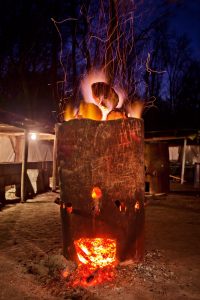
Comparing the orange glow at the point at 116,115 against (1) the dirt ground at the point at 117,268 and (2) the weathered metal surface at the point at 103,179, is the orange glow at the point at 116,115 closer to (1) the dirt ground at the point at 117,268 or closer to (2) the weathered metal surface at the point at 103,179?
(2) the weathered metal surface at the point at 103,179

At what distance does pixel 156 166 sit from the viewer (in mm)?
14531

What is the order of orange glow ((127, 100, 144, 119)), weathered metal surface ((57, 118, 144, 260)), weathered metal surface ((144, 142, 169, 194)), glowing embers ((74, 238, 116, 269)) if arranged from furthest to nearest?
weathered metal surface ((144, 142, 169, 194)), orange glow ((127, 100, 144, 119)), glowing embers ((74, 238, 116, 269)), weathered metal surface ((57, 118, 144, 260))

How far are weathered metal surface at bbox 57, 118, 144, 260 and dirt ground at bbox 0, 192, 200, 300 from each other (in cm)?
57

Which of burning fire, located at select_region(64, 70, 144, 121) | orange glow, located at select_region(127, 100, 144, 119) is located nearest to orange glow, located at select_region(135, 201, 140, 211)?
burning fire, located at select_region(64, 70, 144, 121)

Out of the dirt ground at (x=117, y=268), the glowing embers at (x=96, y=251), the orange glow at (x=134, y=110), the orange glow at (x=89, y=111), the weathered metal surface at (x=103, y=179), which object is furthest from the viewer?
the orange glow at (x=134, y=110)

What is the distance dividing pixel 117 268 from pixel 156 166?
32.6 feet

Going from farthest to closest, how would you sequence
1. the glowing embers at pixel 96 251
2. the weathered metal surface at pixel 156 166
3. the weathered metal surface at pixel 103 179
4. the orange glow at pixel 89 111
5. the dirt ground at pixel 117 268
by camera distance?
1. the weathered metal surface at pixel 156 166
2. the orange glow at pixel 89 111
3. the glowing embers at pixel 96 251
4. the weathered metal surface at pixel 103 179
5. the dirt ground at pixel 117 268

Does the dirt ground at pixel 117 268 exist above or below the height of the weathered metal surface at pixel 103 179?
below

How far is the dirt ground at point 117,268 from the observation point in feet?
14.0

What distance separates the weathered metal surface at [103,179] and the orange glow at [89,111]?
0.31m

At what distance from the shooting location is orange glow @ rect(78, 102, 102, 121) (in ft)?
17.1

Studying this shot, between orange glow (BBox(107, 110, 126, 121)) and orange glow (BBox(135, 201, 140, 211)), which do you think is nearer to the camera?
orange glow (BBox(135, 201, 140, 211))

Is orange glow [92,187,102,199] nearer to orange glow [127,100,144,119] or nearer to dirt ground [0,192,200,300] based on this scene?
dirt ground [0,192,200,300]

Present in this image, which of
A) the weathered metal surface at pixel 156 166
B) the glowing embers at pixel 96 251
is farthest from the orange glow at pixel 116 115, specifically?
the weathered metal surface at pixel 156 166
